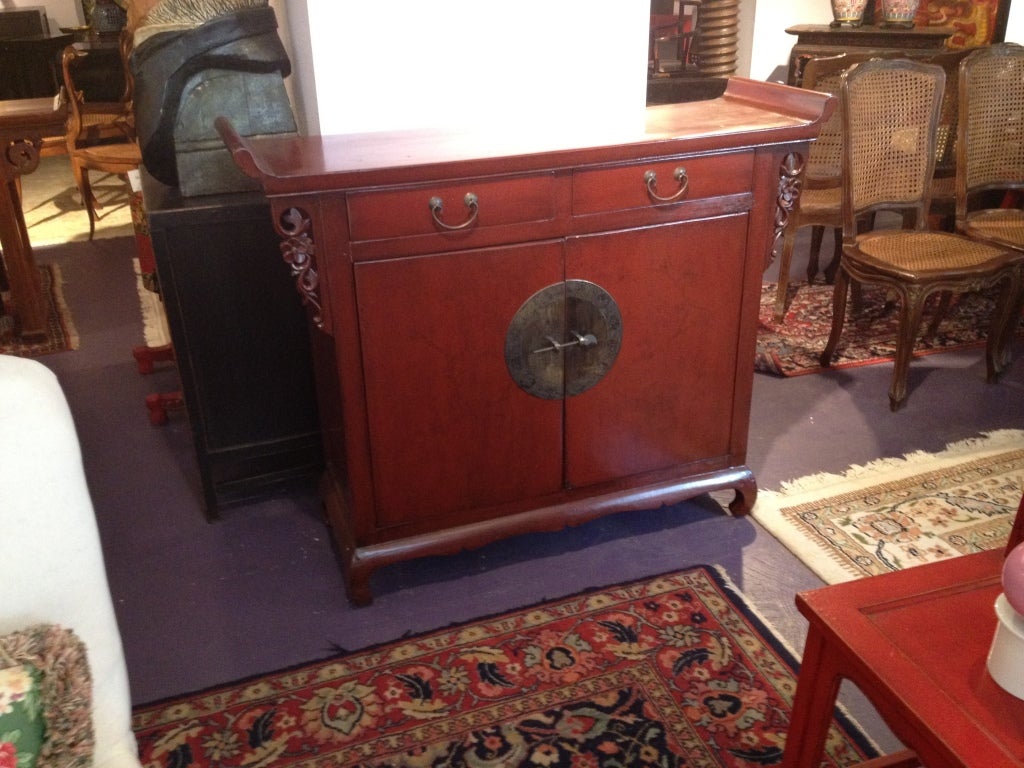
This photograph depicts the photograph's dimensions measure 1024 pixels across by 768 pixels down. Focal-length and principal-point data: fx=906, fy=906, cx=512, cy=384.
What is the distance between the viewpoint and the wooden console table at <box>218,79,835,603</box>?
1.80m

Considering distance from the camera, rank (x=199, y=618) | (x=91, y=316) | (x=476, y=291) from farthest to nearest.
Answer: (x=91, y=316) < (x=199, y=618) < (x=476, y=291)

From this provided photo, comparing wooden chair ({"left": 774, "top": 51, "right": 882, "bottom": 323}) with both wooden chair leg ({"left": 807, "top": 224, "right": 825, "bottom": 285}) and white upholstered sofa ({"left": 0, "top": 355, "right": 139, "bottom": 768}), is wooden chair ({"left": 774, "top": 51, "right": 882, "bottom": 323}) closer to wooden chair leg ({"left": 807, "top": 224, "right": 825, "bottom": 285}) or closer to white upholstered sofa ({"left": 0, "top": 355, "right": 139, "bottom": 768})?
wooden chair leg ({"left": 807, "top": 224, "right": 825, "bottom": 285})

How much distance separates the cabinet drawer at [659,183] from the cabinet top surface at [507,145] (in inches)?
1.5

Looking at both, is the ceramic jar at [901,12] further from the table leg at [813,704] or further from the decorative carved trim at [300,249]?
the table leg at [813,704]

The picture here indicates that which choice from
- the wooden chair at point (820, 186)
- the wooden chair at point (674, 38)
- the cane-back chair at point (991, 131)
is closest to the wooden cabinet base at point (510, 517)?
the wooden chair at point (820, 186)

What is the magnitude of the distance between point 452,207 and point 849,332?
7.32ft

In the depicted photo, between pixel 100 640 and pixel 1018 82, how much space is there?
356 centimetres

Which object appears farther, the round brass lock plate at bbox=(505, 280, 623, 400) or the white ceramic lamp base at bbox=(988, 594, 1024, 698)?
the round brass lock plate at bbox=(505, 280, 623, 400)

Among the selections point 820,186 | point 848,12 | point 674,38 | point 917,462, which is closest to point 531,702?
point 917,462

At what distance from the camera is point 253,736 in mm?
1747

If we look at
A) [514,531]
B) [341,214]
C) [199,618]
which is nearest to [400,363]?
[341,214]

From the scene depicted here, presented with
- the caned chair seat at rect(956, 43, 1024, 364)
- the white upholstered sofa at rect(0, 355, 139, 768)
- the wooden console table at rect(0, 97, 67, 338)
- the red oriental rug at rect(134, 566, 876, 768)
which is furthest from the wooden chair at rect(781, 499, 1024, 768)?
the wooden console table at rect(0, 97, 67, 338)

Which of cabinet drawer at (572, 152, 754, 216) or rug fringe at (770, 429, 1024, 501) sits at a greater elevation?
cabinet drawer at (572, 152, 754, 216)

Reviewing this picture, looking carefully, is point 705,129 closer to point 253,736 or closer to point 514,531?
point 514,531
